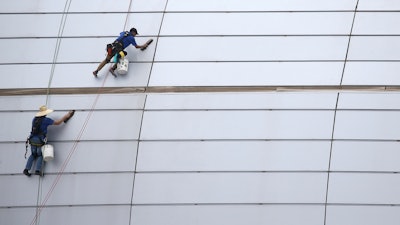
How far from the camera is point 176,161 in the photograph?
22.5m

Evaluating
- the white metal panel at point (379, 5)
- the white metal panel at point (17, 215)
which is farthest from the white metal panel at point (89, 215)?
the white metal panel at point (379, 5)

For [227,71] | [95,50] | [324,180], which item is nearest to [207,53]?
[227,71]

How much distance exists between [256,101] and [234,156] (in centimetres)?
171

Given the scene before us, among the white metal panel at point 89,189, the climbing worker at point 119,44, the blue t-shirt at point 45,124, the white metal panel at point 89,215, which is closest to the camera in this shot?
the white metal panel at point 89,215

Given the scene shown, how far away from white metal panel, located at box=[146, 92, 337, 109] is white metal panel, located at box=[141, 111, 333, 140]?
0.18 metres

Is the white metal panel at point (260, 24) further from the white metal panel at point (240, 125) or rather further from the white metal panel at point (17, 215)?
the white metal panel at point (17, 215)

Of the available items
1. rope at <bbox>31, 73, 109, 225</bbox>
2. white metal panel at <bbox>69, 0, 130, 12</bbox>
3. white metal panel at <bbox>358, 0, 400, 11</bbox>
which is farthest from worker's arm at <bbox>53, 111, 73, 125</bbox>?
white metal panel at <bbox>358, 0, 400, 11</bbox>

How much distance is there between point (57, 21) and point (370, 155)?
9.83m

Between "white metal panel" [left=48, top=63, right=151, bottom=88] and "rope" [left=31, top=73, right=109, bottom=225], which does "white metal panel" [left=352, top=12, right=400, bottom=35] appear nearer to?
"white metal panel" [left=48, top=63, right=151, bottom=88]

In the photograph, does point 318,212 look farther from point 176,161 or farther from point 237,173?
point 176,161

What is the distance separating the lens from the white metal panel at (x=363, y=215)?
21.9m

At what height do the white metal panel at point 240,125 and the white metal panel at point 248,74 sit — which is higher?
the white metal panel at point 248,74

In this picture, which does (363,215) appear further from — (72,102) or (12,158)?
(12,158)

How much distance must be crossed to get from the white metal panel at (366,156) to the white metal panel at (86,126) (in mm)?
5638
